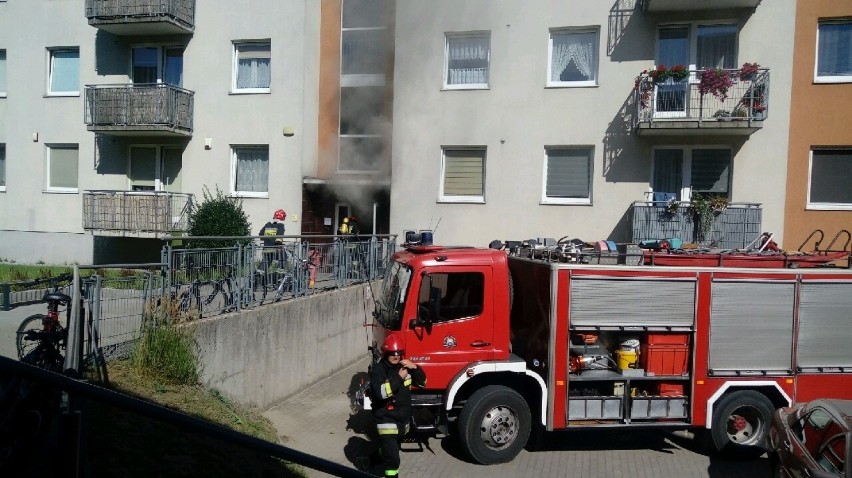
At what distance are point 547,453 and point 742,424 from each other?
2.14 meters

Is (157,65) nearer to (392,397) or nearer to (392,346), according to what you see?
(392,346)

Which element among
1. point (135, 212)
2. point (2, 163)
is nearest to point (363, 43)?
point (135, 212)

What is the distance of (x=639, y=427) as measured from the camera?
664 cm

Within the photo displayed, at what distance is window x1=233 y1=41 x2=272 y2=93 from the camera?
53.3ft

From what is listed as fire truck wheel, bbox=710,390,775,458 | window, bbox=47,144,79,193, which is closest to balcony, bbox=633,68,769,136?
fire truck wheel, bbox=710,390,775,458

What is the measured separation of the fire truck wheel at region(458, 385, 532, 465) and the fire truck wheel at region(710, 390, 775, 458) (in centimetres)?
210

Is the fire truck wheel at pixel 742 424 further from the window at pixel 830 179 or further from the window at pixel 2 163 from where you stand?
the window at pixel 2 163

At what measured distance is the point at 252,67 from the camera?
16375mm

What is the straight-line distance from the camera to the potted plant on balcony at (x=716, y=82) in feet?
40.9

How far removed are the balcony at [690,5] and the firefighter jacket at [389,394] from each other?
34.4ft

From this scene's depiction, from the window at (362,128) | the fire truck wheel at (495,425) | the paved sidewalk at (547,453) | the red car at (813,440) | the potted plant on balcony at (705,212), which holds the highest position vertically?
the window at (362,128)

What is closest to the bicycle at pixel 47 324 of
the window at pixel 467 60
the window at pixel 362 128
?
the window at pixel 467 60

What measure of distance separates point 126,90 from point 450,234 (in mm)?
9215

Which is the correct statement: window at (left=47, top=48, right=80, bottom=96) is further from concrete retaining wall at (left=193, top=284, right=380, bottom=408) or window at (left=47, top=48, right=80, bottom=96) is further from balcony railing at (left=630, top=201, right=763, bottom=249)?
balcony railing at (left=630, top=201, right=763, bottom=249)
